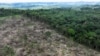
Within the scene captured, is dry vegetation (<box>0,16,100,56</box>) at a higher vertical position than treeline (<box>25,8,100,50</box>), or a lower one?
lower

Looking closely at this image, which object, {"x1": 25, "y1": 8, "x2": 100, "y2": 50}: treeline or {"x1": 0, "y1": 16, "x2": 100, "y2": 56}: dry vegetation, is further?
{"x1": 25, "y1": 8, "x2": 100, "y2": 50}: treeline

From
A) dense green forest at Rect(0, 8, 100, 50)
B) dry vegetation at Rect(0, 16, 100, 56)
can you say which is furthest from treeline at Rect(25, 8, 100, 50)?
dry vegetation at Rect(0, 16, 100, 56)

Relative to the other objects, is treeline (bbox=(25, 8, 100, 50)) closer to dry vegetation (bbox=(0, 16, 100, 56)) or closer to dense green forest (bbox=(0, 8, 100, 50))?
dense green forest (bbox=(0, 8, 100, 50))

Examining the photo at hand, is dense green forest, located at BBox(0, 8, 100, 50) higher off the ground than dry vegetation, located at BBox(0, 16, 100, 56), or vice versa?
dense green forest, located at BBox(0, 8, 100, 50)

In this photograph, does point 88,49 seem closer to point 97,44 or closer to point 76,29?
point 97,44

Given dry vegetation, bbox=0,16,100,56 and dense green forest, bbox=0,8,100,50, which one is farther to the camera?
dense green forest, bbox=0,8,100,50

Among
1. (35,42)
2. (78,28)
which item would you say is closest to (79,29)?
(78,28)

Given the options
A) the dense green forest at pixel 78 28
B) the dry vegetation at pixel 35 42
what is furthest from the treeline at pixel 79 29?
the dry vegetation at pixel 35 42

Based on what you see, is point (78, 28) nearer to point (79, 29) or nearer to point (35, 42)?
point (79, 29)
